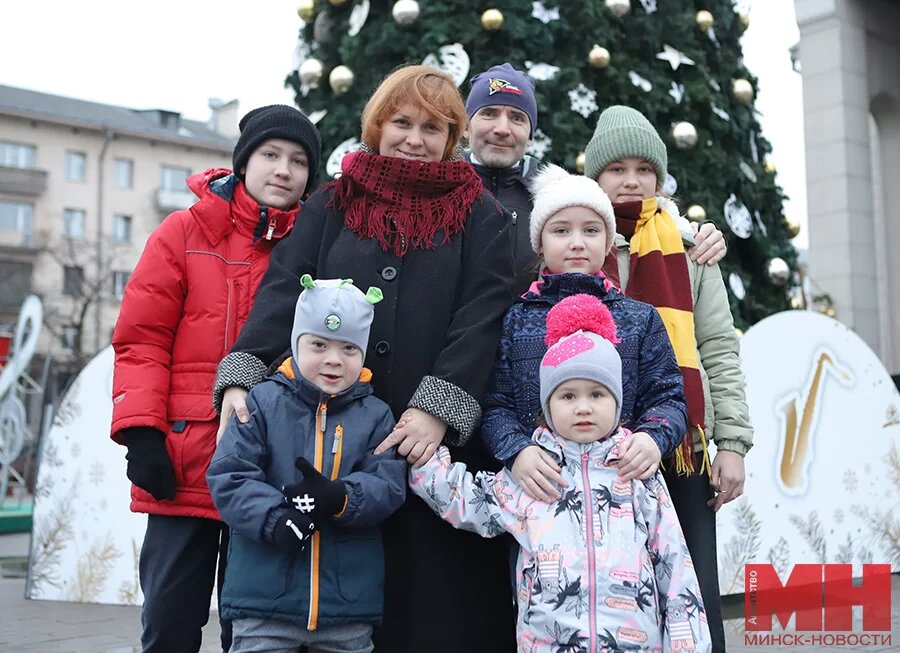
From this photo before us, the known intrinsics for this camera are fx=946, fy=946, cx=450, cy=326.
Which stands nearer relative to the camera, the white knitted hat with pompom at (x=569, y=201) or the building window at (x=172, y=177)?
the white knitted hat with pompom at (x=569, y=201)

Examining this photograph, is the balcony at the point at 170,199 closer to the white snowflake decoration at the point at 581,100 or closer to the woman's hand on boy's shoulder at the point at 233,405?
the white snowflake decoration at the point at 581,100

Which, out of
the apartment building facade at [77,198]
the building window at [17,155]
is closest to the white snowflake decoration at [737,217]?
the apartment building facade at [77,198]

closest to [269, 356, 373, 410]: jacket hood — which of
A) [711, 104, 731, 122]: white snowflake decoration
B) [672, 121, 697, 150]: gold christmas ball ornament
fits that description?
[672, 121, 697, 150]: gold christmas ball ornament

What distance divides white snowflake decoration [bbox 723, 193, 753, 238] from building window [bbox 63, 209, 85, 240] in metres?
38.4

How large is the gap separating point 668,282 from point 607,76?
3.70m

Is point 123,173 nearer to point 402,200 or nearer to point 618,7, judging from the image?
point 618,7

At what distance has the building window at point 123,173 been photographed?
137ft

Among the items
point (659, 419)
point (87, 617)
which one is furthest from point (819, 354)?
point (87, 617)

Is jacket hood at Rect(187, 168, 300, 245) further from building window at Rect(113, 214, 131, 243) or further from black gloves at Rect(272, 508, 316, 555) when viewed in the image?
building window at Rect(113, 214, 131, 243)

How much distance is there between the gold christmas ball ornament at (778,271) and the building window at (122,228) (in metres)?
39.4

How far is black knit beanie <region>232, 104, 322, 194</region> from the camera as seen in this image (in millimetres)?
2758

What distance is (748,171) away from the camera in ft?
22.0

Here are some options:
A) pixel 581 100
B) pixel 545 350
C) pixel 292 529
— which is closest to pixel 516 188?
pixel 545 350

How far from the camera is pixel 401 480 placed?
7.83 feet
